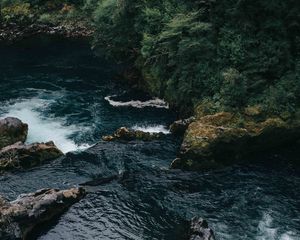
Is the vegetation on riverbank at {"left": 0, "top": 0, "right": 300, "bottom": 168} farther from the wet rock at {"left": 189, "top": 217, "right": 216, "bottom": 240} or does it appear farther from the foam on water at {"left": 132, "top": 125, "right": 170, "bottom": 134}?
the wet rock at {"left": 189, "top": 217, "right": 216, "bottom": 240}

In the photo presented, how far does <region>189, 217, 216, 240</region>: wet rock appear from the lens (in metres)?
23.3

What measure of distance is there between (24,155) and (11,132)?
3.84 meters

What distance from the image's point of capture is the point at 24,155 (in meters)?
31.0

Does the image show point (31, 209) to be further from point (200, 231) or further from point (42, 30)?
point (42, 30)

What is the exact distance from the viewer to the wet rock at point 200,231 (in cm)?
2331

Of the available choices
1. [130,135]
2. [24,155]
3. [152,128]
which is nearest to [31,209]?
[24,155]

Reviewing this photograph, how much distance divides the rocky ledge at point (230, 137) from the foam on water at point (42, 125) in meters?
7.98

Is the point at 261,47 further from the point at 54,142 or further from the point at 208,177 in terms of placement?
the point at 54,142

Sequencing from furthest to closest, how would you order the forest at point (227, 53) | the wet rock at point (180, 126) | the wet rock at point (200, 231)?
the wet rock at point (180, 126)
the forest at point (227, 53)
the wet rock at point (200, 231)

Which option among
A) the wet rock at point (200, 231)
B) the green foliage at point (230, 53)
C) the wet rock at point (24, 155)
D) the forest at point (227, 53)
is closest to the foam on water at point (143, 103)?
the forest at point (227, 53)

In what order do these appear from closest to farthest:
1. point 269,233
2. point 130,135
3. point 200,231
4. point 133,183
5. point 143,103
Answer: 1. point 200,231
2. point 269,233
3. point 133,183
4. point 130,135
5. point 143,103

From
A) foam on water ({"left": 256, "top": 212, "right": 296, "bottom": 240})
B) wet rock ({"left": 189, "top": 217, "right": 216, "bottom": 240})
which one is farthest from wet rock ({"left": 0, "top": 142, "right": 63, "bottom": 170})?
foam on water ({"left": 256, "top": 212, "right": 296, "bottom": 240})

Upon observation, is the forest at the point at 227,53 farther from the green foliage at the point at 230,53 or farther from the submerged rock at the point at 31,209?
the submerged rock at the point at 31,209

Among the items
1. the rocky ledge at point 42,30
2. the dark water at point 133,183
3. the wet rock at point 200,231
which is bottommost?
the wet rock at point 200,231
